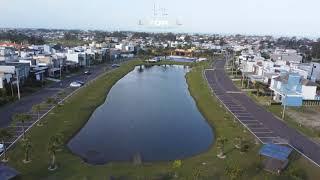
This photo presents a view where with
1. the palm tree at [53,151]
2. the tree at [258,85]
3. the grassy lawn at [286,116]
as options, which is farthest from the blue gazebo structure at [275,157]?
the tree at [258,85]

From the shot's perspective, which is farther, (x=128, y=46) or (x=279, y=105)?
(x=128, y=46)

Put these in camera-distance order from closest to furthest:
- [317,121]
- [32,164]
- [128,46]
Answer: [32,164]
[317,121]
[128,46]

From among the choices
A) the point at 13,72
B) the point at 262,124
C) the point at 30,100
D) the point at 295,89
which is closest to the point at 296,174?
the point at 262,124

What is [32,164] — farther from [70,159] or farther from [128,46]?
[128,46]

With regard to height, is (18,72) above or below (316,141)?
above

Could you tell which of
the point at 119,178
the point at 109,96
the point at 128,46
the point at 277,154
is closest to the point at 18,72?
the point at 109,96

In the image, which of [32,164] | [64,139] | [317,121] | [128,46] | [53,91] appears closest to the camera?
[32,164]

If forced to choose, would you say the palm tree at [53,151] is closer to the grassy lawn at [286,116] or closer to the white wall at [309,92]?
the grassy lawn at [286,116]
